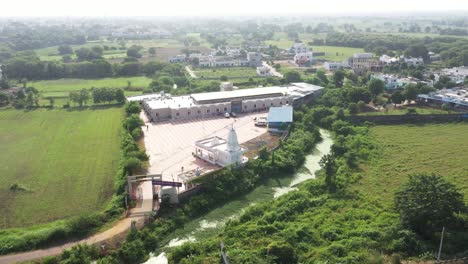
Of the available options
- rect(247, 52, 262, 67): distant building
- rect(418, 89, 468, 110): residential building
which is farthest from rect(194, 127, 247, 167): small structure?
rect(247, 52, 262, 67): distant building

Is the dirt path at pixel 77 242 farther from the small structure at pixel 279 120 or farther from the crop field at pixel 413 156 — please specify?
the small structure at pixel 279 120

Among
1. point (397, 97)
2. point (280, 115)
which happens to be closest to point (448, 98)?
point (397, 97)

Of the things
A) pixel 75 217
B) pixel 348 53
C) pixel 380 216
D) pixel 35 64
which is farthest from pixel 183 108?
pixel 348 53

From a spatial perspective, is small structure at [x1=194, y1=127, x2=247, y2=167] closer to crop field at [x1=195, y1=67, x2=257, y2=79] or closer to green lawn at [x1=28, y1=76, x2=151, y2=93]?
green lawn at [x1=28, y1=76, x2=151, y2=93]

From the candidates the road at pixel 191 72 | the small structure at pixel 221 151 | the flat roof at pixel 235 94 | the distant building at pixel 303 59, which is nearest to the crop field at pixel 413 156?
the small structure at pixel 221 151

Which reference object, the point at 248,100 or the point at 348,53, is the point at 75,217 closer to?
the point at 248,100

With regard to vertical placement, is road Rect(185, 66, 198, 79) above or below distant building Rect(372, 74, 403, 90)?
below
